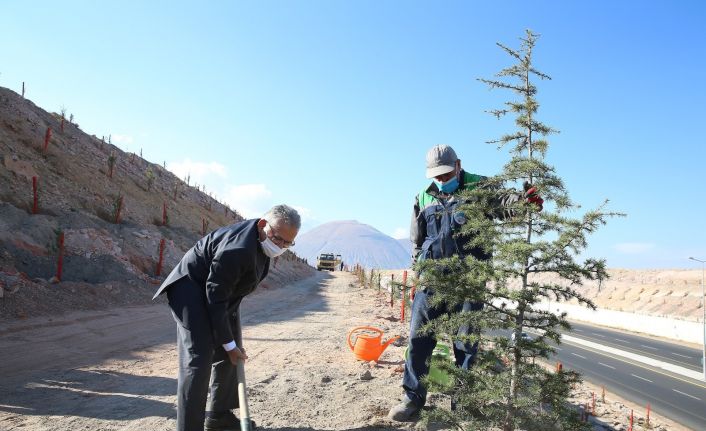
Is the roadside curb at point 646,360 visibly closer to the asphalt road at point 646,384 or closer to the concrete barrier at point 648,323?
the asphalt road at point 646,384

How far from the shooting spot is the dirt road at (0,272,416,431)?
396 cm

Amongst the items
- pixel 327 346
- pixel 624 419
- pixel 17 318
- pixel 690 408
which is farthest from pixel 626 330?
pixel 17 318

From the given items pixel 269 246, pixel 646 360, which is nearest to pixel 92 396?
pixel 269 246

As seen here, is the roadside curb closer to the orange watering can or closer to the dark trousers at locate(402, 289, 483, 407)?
the orange watering can

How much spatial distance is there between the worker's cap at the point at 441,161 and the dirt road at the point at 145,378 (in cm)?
209

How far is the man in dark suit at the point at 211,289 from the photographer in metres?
3.21

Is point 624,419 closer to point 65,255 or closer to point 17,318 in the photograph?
point 17,318

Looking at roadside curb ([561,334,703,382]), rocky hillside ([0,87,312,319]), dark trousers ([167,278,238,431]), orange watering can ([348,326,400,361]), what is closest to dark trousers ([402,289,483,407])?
dark trousers ([167,278,238,431])

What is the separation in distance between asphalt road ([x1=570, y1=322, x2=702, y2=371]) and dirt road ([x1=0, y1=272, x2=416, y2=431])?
77.9ft

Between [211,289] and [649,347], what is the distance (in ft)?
119

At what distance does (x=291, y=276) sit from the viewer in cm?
3200

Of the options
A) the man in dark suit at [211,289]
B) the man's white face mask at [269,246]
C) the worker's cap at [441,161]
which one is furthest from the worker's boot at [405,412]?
the worker's cap at [441,161]

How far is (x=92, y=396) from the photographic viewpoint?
4.56 m

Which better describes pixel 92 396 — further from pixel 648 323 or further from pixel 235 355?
pixel 648 323
